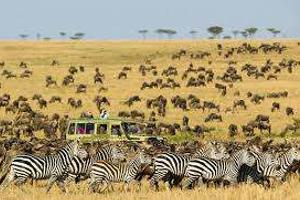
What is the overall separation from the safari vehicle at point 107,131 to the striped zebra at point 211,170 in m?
9.44

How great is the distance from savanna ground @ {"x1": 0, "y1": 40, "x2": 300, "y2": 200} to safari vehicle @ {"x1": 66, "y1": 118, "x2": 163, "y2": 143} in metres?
8.73

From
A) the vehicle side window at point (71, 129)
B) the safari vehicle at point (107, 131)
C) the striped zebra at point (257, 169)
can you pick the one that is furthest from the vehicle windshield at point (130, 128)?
the striped zebra at point (257, 169)

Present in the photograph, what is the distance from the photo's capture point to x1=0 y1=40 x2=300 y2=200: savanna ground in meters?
19.2

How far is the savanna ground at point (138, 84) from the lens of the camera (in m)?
19.2

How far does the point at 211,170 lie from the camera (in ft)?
67.8

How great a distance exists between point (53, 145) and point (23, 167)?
30.8ft

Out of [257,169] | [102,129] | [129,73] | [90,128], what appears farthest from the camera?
[129,73]

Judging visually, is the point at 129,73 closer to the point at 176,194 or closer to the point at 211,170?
the point at 211,170

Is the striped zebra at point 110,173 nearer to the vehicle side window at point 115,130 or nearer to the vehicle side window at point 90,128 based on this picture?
the vehicle side window at point 115,130

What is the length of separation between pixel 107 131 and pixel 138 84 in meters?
38.0

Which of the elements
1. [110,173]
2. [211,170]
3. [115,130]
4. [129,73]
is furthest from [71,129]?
[129,73]

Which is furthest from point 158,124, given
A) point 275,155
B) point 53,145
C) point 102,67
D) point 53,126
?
point 102,67

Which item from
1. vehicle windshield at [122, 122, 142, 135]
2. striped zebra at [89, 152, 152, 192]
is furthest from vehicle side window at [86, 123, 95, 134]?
striped zebra at [89, 152, 152, 192]

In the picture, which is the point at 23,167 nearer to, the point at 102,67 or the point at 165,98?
the point at 165,98
